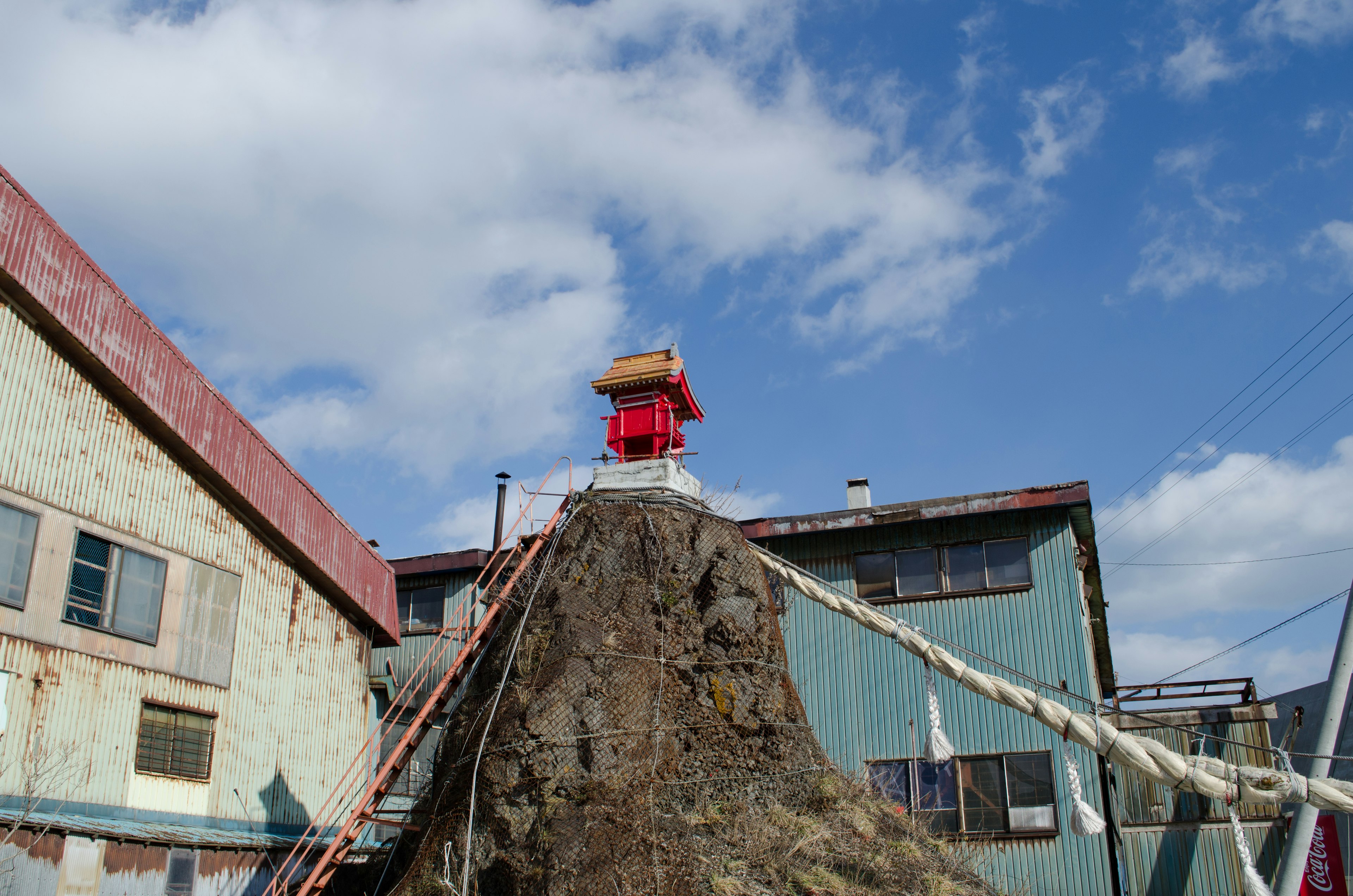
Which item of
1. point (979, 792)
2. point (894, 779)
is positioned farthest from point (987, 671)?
point (894, 779)

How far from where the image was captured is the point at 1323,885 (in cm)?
1700

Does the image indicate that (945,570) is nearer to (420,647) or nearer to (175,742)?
(420,647)

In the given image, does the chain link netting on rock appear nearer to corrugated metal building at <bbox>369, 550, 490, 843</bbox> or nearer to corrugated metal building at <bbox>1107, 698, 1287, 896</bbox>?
corrugated metal building at <bbox>1107, 698, 1287, 896</bbox>

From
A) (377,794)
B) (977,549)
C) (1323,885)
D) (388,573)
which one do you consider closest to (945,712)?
(977,549)

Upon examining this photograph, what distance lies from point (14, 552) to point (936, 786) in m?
15.0

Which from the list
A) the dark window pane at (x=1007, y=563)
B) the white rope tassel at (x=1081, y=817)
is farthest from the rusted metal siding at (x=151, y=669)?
the white rope tassel at (x=1081, y=817)

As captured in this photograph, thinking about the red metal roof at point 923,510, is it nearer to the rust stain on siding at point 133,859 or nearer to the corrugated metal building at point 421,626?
the corrugated metal building at point 421,626

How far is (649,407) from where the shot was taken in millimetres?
17734

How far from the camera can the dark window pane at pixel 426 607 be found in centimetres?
2447

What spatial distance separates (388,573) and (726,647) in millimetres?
10351

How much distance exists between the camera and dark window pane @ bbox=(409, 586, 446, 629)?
2447 cm

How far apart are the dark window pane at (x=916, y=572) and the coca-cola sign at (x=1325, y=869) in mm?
7318

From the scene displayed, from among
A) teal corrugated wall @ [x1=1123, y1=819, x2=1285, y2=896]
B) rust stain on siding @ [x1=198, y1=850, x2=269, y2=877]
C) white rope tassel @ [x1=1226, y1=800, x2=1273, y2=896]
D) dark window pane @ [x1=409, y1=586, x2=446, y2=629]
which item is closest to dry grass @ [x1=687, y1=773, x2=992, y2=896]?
white rope tassel @ [x1=1226, y1=800, x2=1273, y2=896]

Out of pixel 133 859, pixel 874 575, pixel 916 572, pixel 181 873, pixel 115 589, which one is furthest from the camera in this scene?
pixel 874 575
